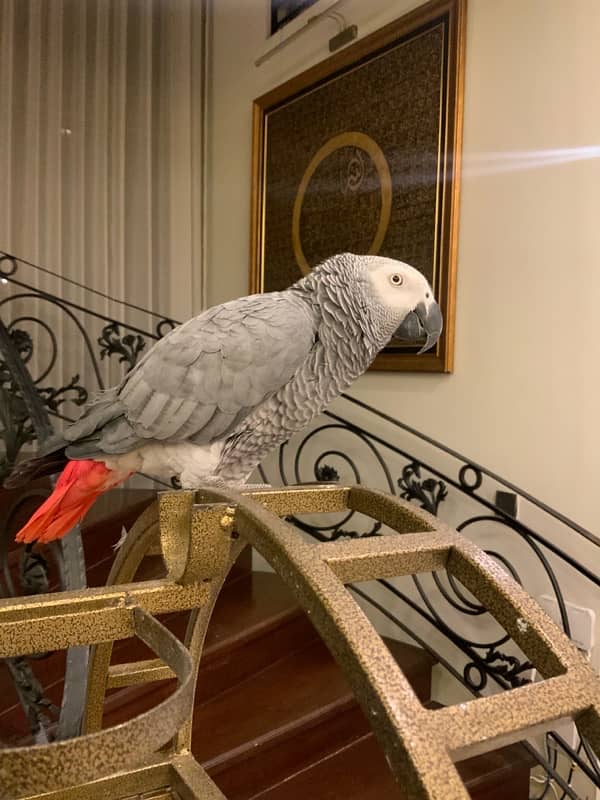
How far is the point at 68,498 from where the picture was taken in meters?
0.96

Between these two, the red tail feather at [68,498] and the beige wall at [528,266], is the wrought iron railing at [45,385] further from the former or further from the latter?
the beige wall at [528,266]

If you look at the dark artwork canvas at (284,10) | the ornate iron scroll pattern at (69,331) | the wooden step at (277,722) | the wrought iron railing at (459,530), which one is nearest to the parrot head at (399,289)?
the wrought iron railing at (459,530)

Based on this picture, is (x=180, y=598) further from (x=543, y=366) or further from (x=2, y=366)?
(x=2, y=366)

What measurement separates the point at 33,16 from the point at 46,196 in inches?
26.5

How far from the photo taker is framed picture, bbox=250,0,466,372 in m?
1.55

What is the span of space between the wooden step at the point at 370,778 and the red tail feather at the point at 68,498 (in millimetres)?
744

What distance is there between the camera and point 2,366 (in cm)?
162

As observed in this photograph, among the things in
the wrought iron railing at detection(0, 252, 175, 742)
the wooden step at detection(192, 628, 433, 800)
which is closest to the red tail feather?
the wrought iron railing at detection(0, 252, 175, 742)

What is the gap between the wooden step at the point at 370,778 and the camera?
4.15ft

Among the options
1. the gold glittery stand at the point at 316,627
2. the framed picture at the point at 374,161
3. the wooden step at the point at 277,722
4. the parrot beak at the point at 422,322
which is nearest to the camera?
the gold glittery stand at the point at 316,627

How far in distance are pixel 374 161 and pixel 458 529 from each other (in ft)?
3.57

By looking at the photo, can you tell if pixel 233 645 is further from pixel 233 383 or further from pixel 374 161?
pixel 374 161

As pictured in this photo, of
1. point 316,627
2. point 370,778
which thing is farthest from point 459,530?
point 316,627

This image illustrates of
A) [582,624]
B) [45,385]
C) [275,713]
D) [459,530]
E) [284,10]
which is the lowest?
[275,713]
